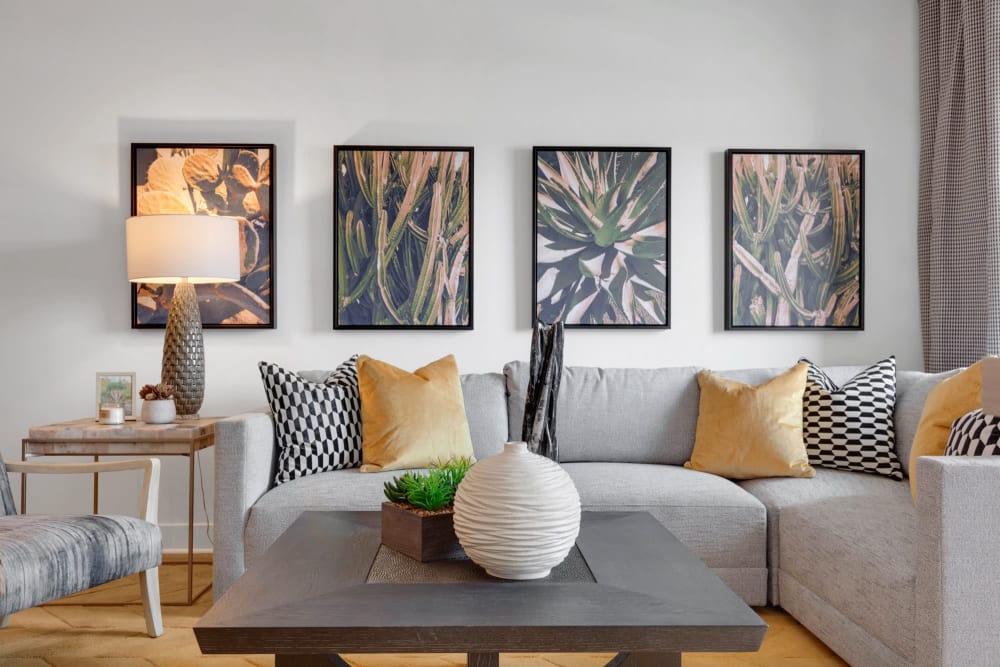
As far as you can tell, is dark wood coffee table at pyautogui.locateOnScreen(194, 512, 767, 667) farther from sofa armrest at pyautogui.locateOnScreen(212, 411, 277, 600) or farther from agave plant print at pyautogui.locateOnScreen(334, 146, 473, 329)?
agave plant print at pyautogui.locateOnScreen(334, 146, 473, 329)

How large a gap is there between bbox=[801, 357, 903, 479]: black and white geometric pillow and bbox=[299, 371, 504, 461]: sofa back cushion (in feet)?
3.70

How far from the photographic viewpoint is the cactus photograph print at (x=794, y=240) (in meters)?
3.60

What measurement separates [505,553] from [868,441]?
1964mm

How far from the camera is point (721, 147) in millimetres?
3635

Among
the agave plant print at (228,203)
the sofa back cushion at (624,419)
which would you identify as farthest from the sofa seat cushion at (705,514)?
the agave plant print at (228,203)

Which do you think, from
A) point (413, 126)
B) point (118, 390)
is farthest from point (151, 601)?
point (413, 126)

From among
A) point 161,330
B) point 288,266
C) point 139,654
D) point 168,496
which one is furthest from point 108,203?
point 139,654

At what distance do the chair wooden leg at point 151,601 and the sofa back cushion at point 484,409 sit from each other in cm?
99

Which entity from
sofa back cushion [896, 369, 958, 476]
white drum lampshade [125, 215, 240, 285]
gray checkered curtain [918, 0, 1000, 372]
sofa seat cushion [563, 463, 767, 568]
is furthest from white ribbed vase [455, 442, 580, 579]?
gray checkered curtain [918, 0, 1000, 372]

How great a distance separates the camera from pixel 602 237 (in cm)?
358

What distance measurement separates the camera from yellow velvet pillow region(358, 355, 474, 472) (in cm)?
285

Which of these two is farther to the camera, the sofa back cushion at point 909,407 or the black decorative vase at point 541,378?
the sofa back cushion at point 909,407

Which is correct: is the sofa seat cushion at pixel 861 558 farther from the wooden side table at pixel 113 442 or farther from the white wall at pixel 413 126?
the wooden side table at pixel 113 442

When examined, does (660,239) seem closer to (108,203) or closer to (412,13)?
(412,13)
